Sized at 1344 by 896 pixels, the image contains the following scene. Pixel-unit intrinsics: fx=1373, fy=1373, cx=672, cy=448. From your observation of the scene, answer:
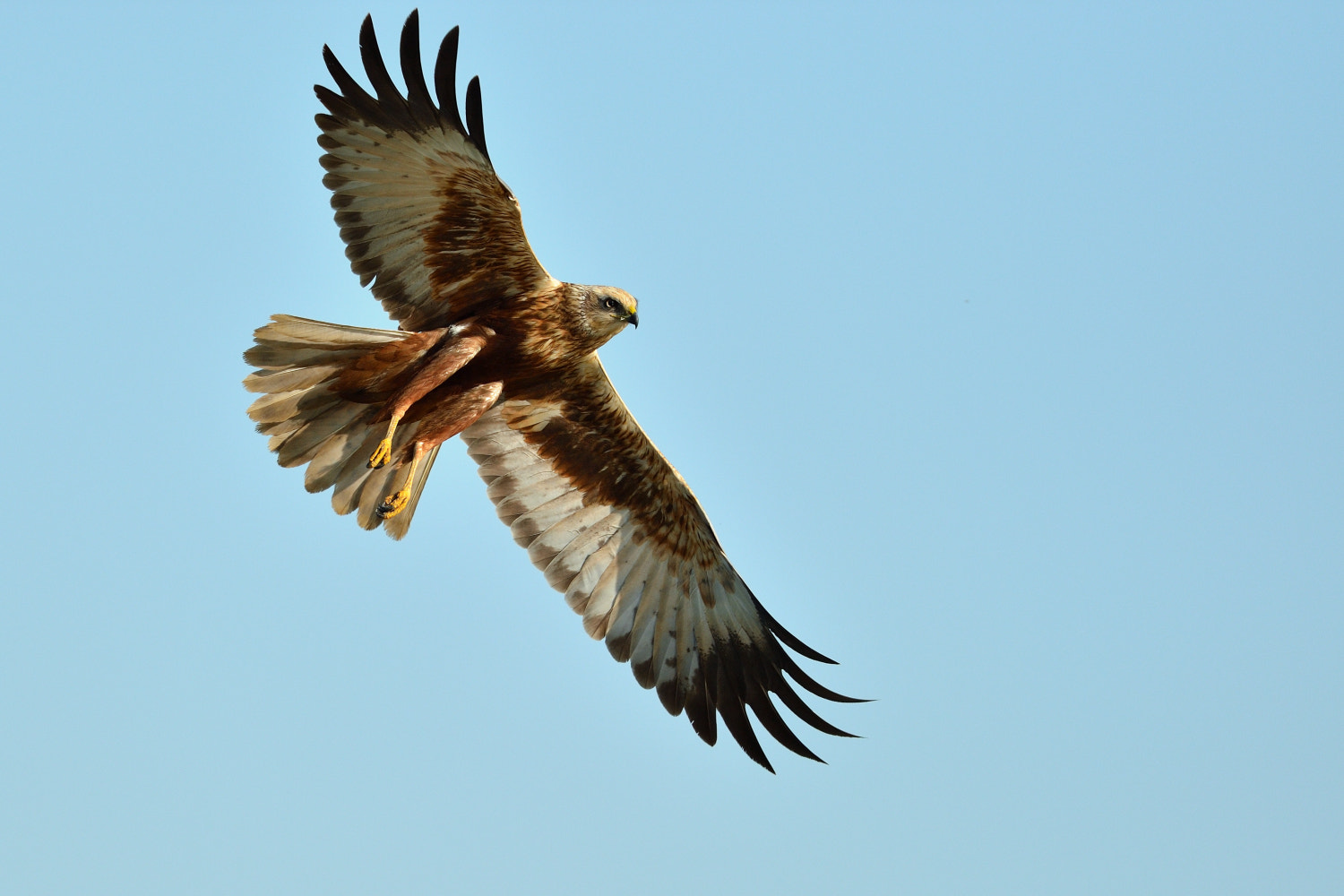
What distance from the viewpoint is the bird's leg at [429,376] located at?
28.0 feet

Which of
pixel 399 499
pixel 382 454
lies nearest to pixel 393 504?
pixel 399 499

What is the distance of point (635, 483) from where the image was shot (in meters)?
10.3

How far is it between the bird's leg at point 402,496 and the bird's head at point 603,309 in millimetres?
1416

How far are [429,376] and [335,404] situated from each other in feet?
2.27

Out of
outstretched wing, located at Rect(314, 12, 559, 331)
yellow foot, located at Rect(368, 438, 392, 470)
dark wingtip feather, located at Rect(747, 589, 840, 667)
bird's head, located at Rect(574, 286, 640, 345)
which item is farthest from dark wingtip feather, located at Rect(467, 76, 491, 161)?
dark wingtip feather, located at Rect(747, 589, 840, 667)

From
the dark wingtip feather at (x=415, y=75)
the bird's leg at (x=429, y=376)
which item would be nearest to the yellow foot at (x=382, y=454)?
the bird's leg at (x=429, y=376)

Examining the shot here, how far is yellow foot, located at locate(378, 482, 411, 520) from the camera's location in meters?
9.22

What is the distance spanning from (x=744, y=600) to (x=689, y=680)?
2.43ft

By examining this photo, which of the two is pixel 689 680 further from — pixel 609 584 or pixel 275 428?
pixel 275 428

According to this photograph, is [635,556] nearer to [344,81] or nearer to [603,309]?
[603,309]

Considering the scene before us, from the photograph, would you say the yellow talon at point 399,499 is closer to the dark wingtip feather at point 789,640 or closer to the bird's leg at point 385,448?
the bird's leg at point 385,448

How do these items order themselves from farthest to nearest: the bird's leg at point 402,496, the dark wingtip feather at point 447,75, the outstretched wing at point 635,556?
the outstretched wing at point 635,556 → the bird's leg at point 402,496 → the dark wingtip feather at point 447,75

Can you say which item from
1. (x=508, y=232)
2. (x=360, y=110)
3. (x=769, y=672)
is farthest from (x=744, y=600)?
(x=360, y=110)

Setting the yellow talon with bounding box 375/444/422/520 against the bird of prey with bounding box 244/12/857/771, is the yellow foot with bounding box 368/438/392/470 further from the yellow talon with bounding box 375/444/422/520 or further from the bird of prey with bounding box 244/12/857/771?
the yellow talon with bounding box 375/444/422/520
